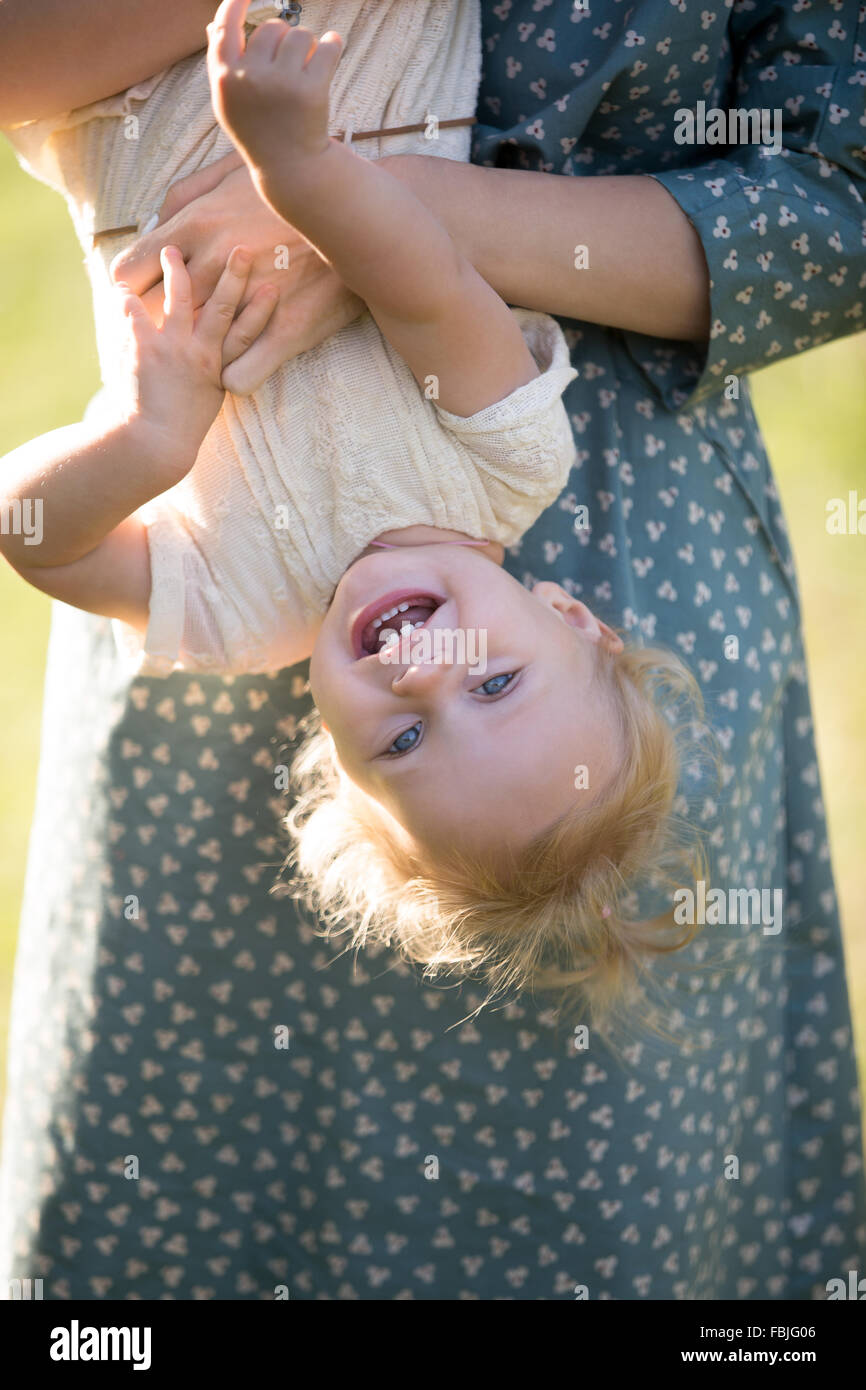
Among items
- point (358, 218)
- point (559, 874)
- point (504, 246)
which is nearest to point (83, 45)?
point (358, 218)

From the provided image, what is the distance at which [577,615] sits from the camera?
157 cm

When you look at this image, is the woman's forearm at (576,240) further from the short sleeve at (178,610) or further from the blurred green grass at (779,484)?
the blurred green grass at (779,484)

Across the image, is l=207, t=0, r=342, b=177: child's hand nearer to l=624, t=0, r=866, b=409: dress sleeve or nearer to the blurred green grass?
l=624, t=0, r=866, b=409: dress sleeve

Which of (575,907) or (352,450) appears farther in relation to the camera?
(575,907)

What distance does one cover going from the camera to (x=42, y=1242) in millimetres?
1797

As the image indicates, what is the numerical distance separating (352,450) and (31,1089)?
3.61 feet

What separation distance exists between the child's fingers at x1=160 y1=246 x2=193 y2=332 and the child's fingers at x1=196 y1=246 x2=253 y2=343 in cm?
2

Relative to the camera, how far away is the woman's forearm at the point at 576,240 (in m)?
1.37

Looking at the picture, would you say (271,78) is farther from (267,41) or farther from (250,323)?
(250,323)

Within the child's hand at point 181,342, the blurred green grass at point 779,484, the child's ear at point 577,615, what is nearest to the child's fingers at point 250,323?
the child's hand at point 181,342

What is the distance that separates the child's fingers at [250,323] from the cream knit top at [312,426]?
Result: 0.26ft

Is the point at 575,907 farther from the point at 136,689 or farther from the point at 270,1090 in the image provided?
the point at 136,689

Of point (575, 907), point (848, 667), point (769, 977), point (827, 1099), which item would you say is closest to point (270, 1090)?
point (575, 907)
